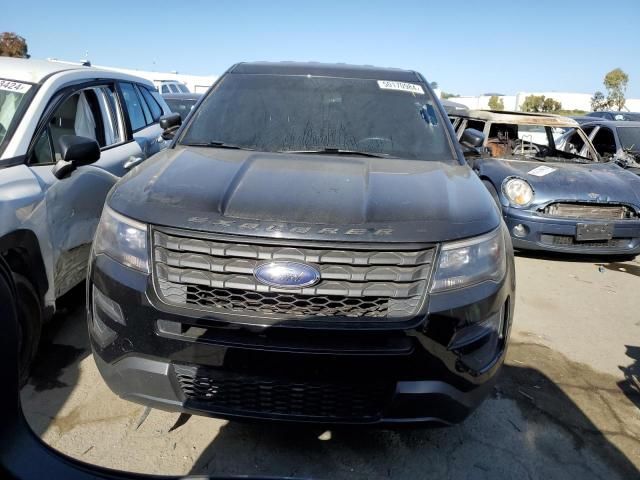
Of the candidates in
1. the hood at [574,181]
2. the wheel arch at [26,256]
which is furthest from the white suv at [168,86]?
the wheel arch at [26,256]

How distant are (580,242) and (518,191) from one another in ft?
2.78

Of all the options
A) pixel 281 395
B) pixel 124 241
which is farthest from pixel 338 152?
pixel 281 395

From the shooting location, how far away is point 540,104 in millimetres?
50875

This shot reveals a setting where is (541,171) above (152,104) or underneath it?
underneath

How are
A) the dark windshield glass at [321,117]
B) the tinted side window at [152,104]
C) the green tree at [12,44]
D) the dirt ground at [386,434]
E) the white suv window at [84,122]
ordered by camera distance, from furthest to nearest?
1. the green tree at [12,44]
2. the tinted side window at [152,104]
3. the white suv window at [84,122]
4. the dark windshield glass at [321,117]
5. the dirt ground at [386,434]

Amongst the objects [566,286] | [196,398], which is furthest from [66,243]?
[566,286]

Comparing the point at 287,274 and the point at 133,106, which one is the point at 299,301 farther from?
the point at 133,106

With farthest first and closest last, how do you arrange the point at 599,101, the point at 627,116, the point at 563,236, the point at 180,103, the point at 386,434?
the point at 599,101, the point at 627,116, the point at 180,103, the point at 563,236, the point at 386,434

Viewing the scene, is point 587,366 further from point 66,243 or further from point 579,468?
point 66,243

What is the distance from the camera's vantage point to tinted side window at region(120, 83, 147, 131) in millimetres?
4844

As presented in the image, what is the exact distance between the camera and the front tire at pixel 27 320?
8.48ft

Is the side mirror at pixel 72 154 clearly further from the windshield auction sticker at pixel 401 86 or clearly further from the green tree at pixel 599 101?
the green tree at pixel 599 101

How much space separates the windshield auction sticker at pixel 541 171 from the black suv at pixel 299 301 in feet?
12.9

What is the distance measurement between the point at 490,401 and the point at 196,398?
1707 mm
